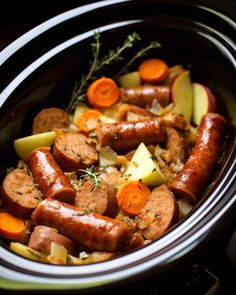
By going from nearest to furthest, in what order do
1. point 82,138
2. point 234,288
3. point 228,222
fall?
point 228,222, point 234,288, point 82,138

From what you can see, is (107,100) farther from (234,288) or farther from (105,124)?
(234,288)

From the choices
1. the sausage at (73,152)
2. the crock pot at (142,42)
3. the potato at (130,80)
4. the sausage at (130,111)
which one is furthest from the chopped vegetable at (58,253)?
the potato at (130,80)

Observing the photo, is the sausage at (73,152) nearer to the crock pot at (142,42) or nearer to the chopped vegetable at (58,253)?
the crock pot at (142,42)

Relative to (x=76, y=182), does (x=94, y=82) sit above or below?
above

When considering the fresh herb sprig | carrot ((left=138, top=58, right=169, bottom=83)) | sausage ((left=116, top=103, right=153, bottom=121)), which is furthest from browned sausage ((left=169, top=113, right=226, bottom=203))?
the fresh herb sprig

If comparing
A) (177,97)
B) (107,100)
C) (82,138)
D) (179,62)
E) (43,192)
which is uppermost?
(179,62)

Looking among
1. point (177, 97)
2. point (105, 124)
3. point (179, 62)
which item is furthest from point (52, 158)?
point (179, 62)

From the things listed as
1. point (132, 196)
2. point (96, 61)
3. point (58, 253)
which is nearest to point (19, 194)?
point (58, 253)
